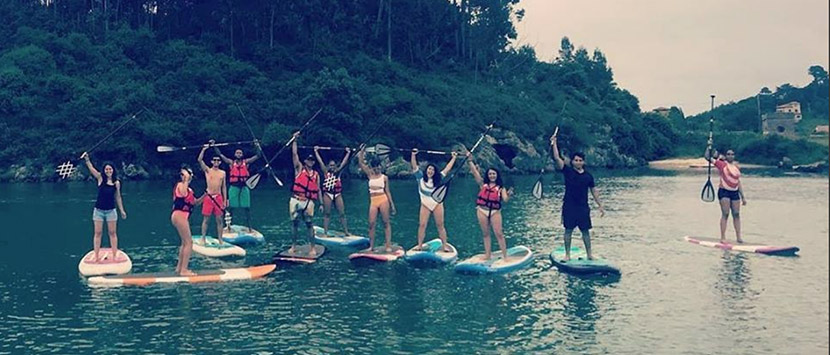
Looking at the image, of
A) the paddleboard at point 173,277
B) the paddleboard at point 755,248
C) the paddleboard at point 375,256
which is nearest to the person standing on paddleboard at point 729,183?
the paddleboard at point 755,248

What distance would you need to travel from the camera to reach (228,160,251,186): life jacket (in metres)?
23.7

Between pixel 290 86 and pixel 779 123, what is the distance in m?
85.6

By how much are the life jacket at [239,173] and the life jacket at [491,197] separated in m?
8.94

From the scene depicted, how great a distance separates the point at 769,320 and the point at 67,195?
130ft

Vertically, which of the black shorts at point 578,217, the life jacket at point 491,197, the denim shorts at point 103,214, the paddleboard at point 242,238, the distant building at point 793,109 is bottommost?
the paddleboard at point 242,238

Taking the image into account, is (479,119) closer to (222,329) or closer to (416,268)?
(416,268)

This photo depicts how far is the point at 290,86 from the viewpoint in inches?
2815

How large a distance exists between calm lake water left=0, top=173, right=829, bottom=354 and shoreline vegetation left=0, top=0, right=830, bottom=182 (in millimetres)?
37239

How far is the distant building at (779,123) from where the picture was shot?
11956 centimetres

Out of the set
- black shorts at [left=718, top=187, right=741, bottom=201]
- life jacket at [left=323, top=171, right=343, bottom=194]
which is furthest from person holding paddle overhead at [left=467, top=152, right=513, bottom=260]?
black shorts at [left=718, top=187, right=741, bottom=201]

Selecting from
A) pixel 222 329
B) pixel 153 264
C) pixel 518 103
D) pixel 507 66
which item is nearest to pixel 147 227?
pixel 153 264

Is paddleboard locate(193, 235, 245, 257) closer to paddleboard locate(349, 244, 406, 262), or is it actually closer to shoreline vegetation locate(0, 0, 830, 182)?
paddleboard locate(349, 244, 406, 262)

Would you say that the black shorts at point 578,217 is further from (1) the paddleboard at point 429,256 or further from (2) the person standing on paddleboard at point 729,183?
(2) the person standing on paddleboard at point 729,183

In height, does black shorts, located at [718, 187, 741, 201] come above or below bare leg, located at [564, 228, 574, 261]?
above
